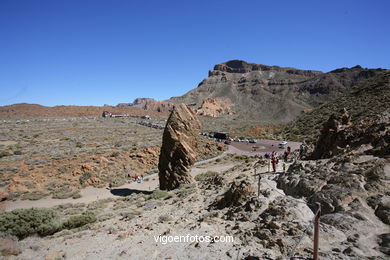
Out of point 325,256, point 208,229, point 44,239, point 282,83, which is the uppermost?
point 282,83

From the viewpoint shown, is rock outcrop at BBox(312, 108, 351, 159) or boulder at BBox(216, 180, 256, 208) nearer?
boulder at BBox(216, 180, 256, 208)

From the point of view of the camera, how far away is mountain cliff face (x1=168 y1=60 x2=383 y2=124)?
A: 355 ft

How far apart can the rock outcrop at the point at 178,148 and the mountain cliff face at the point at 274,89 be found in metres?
82.5

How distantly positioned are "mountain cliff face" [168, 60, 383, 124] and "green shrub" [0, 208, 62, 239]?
297 feet

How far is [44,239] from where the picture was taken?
25.3ft

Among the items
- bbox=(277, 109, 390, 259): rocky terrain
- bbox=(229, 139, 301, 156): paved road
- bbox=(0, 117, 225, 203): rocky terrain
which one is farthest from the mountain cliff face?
bbox=(277, 109, 390, 259): rocky terrain

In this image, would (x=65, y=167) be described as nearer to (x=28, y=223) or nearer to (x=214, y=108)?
(x=28, y=223)

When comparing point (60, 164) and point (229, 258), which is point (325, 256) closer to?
point (229, 258)

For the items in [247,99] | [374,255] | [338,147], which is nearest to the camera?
[374,255]

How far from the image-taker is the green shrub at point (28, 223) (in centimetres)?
773

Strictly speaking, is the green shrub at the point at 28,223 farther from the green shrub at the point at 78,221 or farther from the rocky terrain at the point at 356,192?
the rocky terrain at the point at 356,192

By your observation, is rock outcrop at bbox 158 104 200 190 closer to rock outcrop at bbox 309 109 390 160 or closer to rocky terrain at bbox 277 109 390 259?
rocky terrain at bbox 277 109 390 259

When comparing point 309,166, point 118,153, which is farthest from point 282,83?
point 309,166

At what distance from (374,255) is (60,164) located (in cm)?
2312
